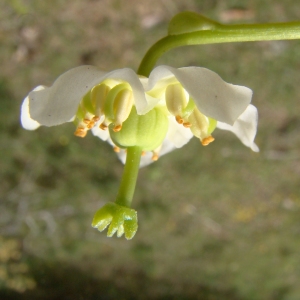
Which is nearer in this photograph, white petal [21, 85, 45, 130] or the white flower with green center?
the white flower with green center

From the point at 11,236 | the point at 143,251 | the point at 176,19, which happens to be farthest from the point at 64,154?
the point at 176,19

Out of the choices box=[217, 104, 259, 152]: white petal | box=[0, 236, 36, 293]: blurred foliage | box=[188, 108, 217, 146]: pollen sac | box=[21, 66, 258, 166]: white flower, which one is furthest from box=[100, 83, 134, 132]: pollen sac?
box=[0, 236, 36, 293]: blurred foliage

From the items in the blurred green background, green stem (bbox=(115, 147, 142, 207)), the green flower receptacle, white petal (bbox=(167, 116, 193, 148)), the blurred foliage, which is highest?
the blurred green background

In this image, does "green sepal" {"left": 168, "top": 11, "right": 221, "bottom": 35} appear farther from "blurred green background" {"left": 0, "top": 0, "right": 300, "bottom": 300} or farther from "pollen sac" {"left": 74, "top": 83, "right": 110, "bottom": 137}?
"blurred green background" {"left": 0, "top": 0, "right": 300, "bottom": 300}

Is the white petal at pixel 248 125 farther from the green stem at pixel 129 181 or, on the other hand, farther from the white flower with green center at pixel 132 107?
the green stem at pixel 129 181

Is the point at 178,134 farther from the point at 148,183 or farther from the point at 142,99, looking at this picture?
the point at 148,183

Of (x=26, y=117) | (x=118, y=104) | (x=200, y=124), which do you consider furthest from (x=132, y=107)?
(x=26, y=117)
